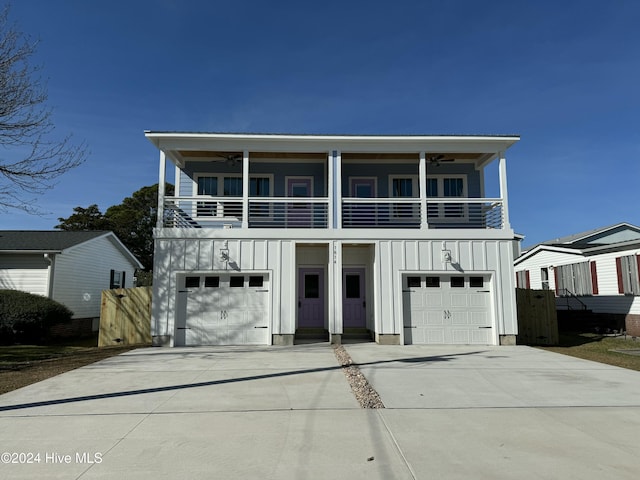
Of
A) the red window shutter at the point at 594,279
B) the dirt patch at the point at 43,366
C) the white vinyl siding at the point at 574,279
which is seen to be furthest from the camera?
the white vinyl siding at the point at 574,279

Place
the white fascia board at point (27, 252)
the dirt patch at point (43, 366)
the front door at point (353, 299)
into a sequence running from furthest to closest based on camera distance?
the white fascia board at point (27, 252), the front door at point (353, 299), the dirt patch at point (43, 366)

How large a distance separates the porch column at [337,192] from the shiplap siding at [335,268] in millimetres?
775

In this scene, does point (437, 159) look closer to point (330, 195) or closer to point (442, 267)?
point (442, 267)

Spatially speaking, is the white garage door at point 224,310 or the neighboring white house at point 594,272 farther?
the neighboring white house at point 594,272

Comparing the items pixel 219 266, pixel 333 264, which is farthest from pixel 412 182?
pixel 219 266

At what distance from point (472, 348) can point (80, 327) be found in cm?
1593

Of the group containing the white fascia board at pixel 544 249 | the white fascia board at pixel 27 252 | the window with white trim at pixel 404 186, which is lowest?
the white fascia board at pixel 27 252

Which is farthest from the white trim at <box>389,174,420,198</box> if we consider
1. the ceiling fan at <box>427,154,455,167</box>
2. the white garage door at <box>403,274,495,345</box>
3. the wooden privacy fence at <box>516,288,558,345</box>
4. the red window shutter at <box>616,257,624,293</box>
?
the red window shutter at <box>616,257,624,293</box>

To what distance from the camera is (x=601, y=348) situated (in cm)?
1311

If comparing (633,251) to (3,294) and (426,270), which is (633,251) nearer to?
(426,270)

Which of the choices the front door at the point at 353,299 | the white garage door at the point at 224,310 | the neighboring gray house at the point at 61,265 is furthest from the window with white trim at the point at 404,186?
the neighboring gray house at the point at 61,265

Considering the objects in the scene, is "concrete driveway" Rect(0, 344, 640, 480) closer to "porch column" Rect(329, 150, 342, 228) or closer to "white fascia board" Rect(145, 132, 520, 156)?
"porch column" Rect(329, 150, 342, 228)

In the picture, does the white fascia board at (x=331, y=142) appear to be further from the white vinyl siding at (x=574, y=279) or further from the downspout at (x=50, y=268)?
the white vinyl siding at (x=574, y=279)

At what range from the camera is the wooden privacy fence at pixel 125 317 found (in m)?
13.6
